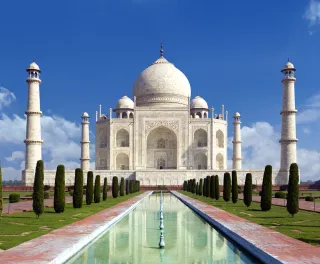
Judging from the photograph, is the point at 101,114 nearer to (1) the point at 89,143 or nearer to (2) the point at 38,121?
(1) the point at 89,143

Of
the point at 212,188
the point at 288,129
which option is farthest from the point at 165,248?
the point at 288,129

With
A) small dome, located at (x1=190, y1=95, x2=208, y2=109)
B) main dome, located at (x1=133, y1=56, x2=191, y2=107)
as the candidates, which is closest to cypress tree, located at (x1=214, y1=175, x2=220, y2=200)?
main dome, located at (x1=133, y1=56, x2=191, y2=107)

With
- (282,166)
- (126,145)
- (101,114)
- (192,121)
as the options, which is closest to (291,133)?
(282,166)

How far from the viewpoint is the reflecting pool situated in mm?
5477

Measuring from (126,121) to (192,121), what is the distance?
5197 mm

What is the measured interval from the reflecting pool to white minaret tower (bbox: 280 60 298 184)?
21563 mm

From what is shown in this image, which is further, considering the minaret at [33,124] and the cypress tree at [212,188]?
the minaret at [33,124]

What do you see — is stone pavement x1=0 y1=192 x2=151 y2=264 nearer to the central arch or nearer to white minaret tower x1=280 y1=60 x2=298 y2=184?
white minaret tower x1=280 y1=60 x2=298 y2=184

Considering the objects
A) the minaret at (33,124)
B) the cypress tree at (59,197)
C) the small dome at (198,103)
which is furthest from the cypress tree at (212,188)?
the small dome at (198,103)

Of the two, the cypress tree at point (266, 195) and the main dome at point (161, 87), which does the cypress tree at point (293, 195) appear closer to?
the cypress tree at point (266, 195)

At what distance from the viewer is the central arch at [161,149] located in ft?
111

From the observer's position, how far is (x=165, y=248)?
242 inches

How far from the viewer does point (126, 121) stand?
33.2 metres

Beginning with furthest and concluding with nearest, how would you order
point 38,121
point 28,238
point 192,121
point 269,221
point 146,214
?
point 192,121 → point 38,121 → point 146,214 → point 269,221 → point 28,238
